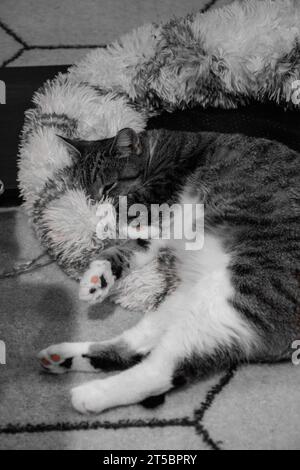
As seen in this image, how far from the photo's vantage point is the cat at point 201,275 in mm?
1234

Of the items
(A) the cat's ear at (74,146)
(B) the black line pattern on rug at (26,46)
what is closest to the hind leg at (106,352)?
(A) the cat's ear at (74,146)

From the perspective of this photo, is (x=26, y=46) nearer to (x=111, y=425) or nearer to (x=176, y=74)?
(x=176, y=74)

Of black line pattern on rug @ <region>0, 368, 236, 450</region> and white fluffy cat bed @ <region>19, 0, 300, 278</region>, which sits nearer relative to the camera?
black line pattern on rug @ <region>0, 368, 236, 450</region>

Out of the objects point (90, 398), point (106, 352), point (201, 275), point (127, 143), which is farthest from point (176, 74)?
point (90, 398)

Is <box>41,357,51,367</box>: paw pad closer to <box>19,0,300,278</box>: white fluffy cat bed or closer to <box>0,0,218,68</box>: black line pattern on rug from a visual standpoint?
<box>19,0,300,278</box>: white fluffy cat bed

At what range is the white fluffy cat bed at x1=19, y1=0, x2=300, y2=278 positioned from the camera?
5.76 ft

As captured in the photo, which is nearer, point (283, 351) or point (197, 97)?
point (283, 351)

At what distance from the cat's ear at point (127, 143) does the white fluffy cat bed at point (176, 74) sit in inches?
9.1

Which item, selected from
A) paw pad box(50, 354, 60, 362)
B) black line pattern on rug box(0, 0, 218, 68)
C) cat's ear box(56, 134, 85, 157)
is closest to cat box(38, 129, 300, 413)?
paw pad box(50, 354, 60, 362)

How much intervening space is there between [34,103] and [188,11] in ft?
2.90

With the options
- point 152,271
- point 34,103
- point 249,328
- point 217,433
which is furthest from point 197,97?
point 217,433

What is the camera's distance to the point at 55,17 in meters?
2.43

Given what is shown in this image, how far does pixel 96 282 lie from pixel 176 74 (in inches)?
29.3
